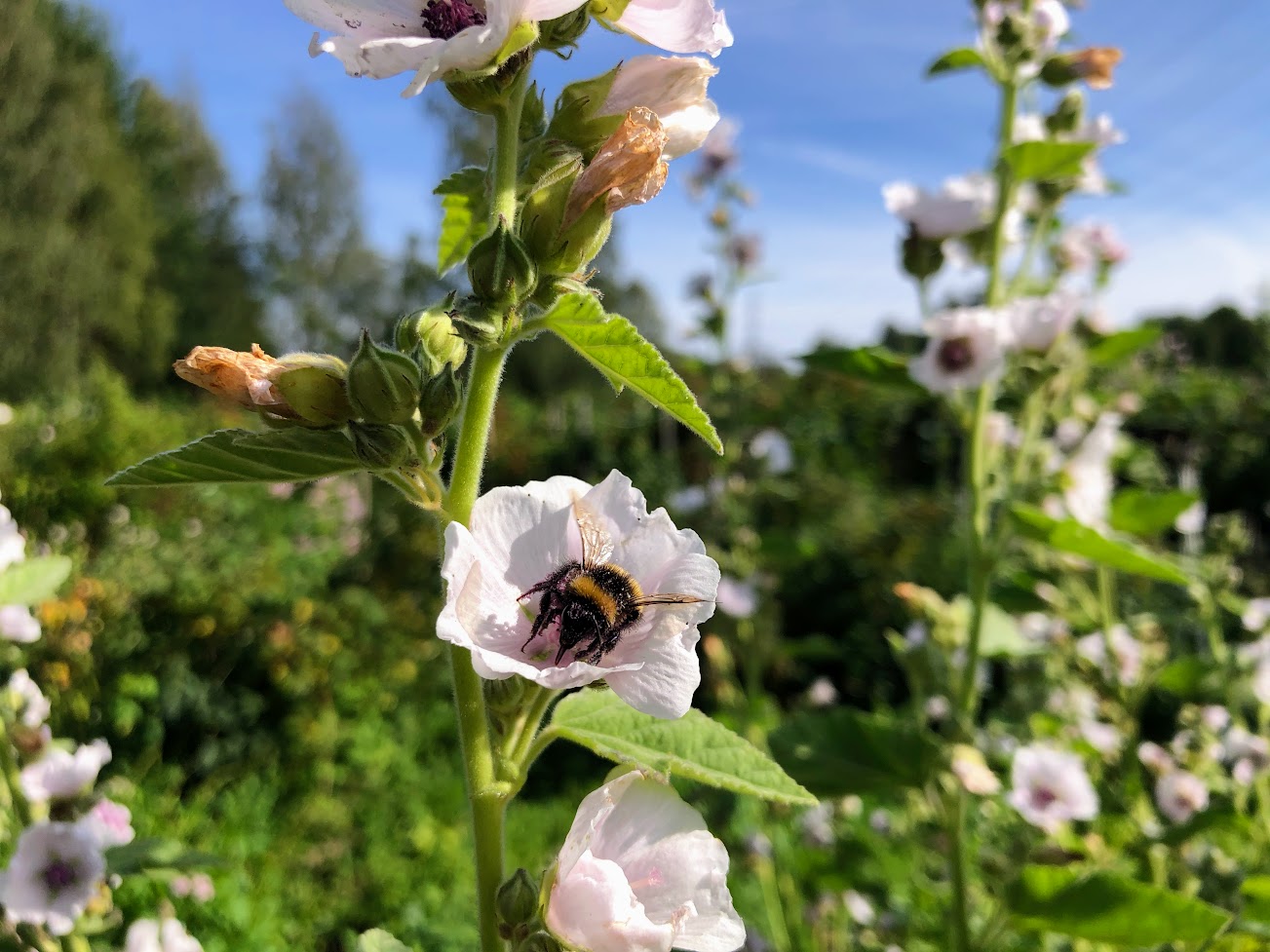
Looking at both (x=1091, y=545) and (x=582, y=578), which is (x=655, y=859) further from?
(x=1091, y=545)

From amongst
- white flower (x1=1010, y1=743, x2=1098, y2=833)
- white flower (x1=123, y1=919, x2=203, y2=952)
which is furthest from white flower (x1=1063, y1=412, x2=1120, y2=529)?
white flower (x1=123, y1=919, x2=203, y2=952)

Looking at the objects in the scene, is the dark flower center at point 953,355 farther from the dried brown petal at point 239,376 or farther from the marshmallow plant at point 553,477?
the dried brown petal at point 239,376

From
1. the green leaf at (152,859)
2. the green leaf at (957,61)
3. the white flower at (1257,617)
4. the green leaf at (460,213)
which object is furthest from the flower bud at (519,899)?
the white flower at (1257,617)

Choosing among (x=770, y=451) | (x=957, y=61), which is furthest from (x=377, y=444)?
(x=770, y=451)

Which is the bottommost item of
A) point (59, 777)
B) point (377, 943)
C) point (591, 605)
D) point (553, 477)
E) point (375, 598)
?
point (375, 598)

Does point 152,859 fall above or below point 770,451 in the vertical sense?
below

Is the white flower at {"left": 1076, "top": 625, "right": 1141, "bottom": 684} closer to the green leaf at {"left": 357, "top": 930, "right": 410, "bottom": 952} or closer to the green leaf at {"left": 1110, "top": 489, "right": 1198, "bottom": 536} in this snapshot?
the green leaf at {"left": 1110, "top": 489, "right": 1198, "bottom": 536}

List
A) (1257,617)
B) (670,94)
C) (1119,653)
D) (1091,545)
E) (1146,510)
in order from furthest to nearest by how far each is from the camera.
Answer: (1119,653) < (1257,617) < (1146,510) < (1091,545) < (670,94)

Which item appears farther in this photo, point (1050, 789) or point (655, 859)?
point (1050, 789)
